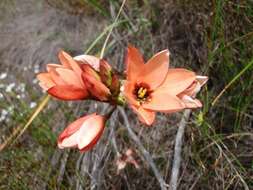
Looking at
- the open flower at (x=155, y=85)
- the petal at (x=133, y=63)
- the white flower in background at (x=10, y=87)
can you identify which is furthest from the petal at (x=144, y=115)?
the white flower in background at (x=10, y=87)

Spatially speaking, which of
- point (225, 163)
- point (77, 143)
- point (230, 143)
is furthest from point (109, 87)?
point (230, 143)

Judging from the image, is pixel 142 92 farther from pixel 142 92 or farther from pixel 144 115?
pixel 144 115

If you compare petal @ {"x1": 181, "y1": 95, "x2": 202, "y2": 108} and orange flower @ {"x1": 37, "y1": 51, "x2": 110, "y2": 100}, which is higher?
orange flower @ {"x1": 37, "y1": 51, "x2": 110, "y2": 100}

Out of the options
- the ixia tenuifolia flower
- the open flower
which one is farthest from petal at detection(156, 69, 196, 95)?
the ixia tenuifolia flower

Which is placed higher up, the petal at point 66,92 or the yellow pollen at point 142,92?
the petal at point 66,92

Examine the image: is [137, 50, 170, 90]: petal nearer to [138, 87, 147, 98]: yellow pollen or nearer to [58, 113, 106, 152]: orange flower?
[138, 87, 147, 98]: yellow pollen

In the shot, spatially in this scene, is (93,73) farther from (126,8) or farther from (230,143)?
(126,8)

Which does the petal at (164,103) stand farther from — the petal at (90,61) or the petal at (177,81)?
the petal at (90,61)
